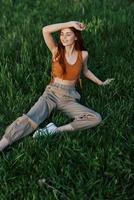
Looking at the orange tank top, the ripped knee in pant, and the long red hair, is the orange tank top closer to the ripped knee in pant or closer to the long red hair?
the long red hair

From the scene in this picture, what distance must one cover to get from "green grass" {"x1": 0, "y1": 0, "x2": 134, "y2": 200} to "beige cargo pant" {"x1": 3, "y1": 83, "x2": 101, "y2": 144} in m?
0.09

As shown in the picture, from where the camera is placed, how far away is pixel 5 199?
16.6 feet

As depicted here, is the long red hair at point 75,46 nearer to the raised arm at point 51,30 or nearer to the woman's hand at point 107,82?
the raised arm at point 51,30

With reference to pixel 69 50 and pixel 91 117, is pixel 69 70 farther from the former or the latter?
pixel 91 117

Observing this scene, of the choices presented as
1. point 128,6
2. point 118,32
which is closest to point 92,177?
point 118,32

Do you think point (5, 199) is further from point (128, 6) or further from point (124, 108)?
point (128, 6)

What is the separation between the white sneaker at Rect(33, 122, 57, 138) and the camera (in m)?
5.90

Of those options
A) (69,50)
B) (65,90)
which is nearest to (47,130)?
(65,90)

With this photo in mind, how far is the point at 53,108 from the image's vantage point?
21.1ft

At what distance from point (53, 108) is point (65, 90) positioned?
0.83 ft

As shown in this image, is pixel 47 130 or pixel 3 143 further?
pixel 47 130

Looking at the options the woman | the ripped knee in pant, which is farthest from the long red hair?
the ripped knee in pant

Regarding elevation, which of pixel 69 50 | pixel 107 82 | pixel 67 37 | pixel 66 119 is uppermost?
pixel 67 37

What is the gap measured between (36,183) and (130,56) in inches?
119
